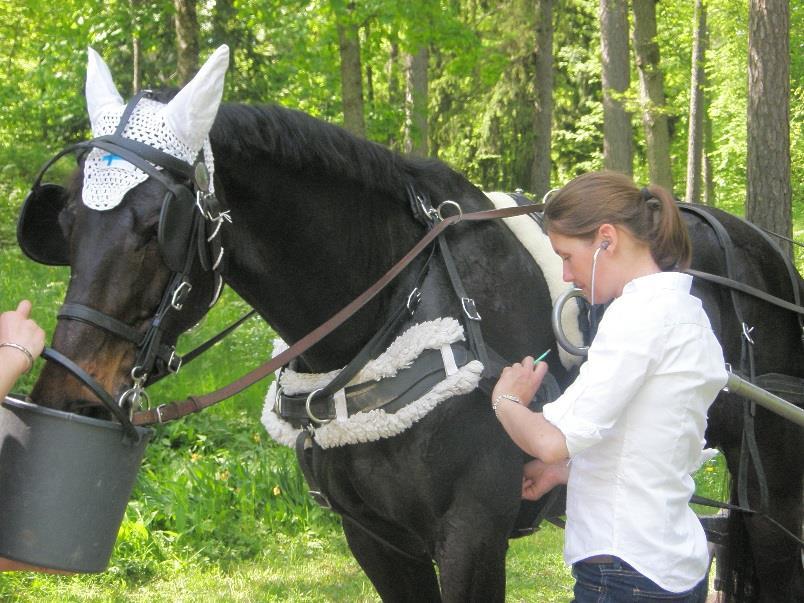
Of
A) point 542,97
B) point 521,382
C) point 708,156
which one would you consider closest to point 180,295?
point 521,382

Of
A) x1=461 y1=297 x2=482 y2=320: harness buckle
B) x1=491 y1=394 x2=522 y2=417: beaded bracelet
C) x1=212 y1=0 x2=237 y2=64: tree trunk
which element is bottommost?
x1=491 y1=394 x2=522 y2=417: beaded bracelet

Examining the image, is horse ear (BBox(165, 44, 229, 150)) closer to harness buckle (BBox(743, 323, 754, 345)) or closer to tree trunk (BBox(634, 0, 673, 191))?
harness buckle (BBox(743, 323, 754, 345))

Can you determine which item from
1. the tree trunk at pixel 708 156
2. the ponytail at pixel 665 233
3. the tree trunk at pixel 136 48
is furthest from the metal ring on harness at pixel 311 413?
the tree trunk at pixel 708 156

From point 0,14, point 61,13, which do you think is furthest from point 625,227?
point 0,14

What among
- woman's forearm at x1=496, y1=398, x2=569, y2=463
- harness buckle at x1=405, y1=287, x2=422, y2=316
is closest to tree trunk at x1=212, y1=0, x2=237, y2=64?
harness buckle at x1=405, y1=287, x2=422, y2=316

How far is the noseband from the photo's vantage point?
7.80ft

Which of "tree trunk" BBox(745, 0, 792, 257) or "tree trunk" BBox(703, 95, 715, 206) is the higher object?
"tree trunk" BBox(703, 95, 715, 206)

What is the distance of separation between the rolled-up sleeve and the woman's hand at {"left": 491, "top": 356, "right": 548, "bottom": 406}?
218 millimetres

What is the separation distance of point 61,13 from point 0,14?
4.43 metres

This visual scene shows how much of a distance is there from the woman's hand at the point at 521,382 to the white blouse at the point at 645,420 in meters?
0.14

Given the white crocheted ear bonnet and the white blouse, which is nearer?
the white blouse

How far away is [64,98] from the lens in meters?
15.3

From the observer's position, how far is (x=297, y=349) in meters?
2.85

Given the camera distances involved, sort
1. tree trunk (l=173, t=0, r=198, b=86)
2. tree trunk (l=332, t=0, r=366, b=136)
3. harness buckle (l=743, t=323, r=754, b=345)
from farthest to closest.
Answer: tree trunk (l=332, t=0, r=366, b=136)
tree trunk (l=173, t=0, r=198, b=86)
harness buckle (l=743, t=323, r=754, b=345)
